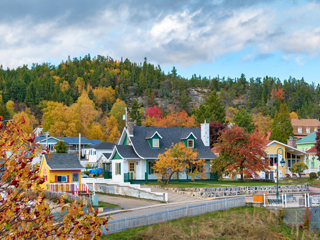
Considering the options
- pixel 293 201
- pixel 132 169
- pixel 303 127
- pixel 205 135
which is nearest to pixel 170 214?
pixel 293 201

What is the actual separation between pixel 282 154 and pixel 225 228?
33.5 metres

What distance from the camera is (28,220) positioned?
6.72m

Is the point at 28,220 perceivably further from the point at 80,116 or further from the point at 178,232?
the point at 80,116

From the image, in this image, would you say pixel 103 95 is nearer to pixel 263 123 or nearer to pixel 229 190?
pixel 263 123

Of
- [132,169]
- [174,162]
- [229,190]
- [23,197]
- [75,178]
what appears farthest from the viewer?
[132,169]

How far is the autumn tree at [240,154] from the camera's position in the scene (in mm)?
43562

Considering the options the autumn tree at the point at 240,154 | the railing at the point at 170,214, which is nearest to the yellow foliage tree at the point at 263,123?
the autumn tree at the point at 240,154

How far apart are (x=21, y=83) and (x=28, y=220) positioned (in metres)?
181

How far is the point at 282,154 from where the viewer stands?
185 ft

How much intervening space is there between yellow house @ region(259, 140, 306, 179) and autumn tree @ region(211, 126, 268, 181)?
37.4 feet

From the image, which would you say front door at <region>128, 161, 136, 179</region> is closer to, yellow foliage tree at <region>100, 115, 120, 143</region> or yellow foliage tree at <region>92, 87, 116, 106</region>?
yellow foliage tree at <region>100, 115, 120, 143</region>

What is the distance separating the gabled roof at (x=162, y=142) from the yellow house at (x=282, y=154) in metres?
11.7

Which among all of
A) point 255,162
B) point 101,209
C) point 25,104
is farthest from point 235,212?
point 25,104

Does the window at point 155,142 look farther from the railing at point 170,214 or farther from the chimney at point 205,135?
the railing at point 170,214
